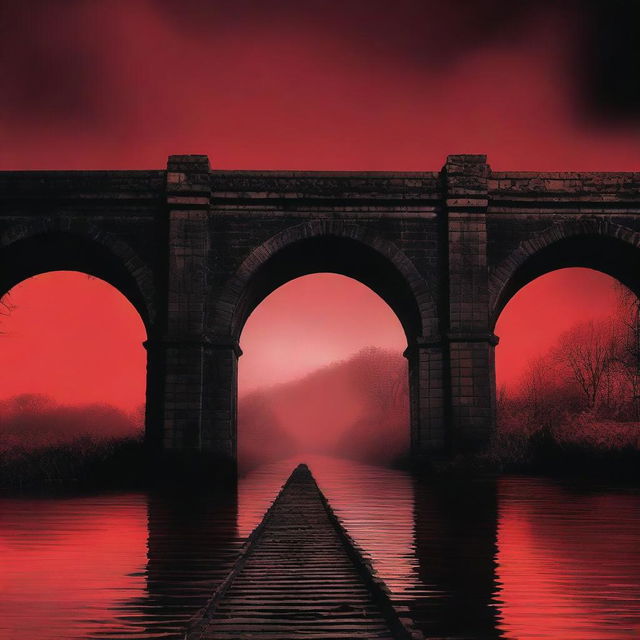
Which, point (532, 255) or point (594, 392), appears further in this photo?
point (594, 392)

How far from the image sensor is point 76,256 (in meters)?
24.3

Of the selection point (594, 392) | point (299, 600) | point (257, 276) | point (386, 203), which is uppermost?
point (386, 203)

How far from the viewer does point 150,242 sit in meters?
22.6

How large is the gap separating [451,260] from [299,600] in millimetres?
17366

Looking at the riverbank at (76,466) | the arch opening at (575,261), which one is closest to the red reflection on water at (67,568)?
the riverbank at (76,466)

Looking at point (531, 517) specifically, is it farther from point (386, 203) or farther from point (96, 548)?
point (386, 203)

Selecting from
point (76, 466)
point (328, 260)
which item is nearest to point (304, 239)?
point (328, 260)

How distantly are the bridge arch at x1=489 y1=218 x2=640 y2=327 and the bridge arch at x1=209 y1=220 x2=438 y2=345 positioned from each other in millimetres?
1973

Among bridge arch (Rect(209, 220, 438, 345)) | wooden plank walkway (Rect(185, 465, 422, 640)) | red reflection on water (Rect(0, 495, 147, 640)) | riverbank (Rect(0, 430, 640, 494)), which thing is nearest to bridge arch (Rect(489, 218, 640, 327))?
bridge arch (Rect(209, 220, 438, 345))

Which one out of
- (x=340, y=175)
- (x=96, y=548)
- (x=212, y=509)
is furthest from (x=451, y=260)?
(x=96, y=548)

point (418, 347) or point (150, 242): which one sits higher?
→ point (150, 242)

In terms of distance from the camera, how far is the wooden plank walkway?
15.4ft

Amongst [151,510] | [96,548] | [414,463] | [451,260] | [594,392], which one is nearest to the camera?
[96,548]

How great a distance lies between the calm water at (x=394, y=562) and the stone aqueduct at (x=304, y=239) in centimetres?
780
